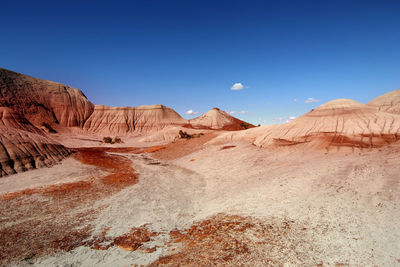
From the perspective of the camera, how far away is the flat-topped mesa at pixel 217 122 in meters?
72.3

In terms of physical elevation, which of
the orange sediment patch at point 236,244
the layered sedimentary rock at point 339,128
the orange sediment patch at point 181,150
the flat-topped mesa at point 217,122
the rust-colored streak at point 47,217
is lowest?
the rust-colored streak at point 47,217

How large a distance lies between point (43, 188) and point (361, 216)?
14996mm

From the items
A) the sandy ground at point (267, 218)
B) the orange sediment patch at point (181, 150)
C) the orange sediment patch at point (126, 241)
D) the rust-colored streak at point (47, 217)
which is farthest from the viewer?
the orange sediment patch at point (181, 150)

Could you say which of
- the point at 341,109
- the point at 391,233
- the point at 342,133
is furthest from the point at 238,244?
the point at 341,109

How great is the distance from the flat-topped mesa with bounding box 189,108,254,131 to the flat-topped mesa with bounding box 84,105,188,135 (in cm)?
563

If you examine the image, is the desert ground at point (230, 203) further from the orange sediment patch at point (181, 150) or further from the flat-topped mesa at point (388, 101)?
the flat-topped mesa at point (388, 101)

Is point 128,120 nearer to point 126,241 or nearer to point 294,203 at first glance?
point 126,241

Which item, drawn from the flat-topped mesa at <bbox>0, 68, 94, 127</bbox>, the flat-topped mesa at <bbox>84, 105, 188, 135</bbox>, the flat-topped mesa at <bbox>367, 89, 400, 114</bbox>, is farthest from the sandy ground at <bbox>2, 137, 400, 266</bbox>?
the flat-topped mesa at <bbox>0, 68, 94, 127</bbox>

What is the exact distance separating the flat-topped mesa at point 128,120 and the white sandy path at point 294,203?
54366 mm

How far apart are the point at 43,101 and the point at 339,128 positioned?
73.8 m

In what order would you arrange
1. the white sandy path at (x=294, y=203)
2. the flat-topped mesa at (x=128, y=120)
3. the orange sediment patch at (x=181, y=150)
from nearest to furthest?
the white sandy path at (x=294, y=203) → the orange sediment patch at (x=181, y=150) → the flat-topped mesa at (x=128, y=120)

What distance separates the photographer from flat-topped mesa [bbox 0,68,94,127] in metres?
54.0

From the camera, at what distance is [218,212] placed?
750 centimetres

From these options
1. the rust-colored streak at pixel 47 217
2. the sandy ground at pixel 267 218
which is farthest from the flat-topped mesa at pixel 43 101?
the sandy ground at pixel 267 218
